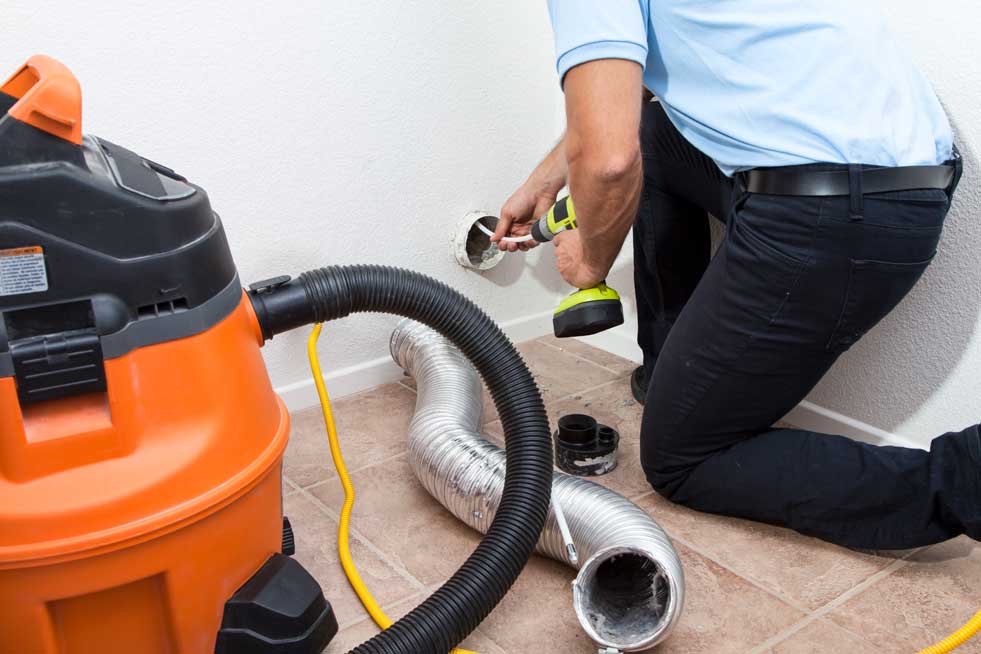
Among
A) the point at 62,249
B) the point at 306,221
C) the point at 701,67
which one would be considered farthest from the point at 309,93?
the point at 62,249

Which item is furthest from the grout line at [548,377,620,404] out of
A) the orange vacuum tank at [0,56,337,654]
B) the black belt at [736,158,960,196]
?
the orange vacuum tank at [0,56,337,654]

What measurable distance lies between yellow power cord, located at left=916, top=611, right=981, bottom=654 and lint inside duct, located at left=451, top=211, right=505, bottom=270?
1189 millimetres

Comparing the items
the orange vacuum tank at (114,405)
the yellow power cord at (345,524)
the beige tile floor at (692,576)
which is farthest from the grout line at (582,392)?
the orange vacuum tank at (114,405)

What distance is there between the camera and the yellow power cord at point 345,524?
122 cm

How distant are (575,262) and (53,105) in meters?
0.86

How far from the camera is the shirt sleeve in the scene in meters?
1.17

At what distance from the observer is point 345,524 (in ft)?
4.61

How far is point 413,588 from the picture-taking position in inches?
51.0

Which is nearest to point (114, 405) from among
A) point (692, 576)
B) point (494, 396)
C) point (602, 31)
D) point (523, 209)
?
point (494, 396)

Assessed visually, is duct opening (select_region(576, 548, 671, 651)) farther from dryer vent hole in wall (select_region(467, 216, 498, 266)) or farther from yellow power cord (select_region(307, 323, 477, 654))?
dryer vent hole in wall (select_region(467, 216, 498, 266))

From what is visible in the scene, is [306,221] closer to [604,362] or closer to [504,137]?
[504,137]

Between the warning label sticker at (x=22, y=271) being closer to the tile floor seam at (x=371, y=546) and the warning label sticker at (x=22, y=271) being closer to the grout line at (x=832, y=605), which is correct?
the tile floor seam at (x=371, y=546)

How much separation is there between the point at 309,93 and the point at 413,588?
934mm

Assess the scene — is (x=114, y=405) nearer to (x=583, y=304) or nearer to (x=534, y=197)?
(x=583, y=304)
